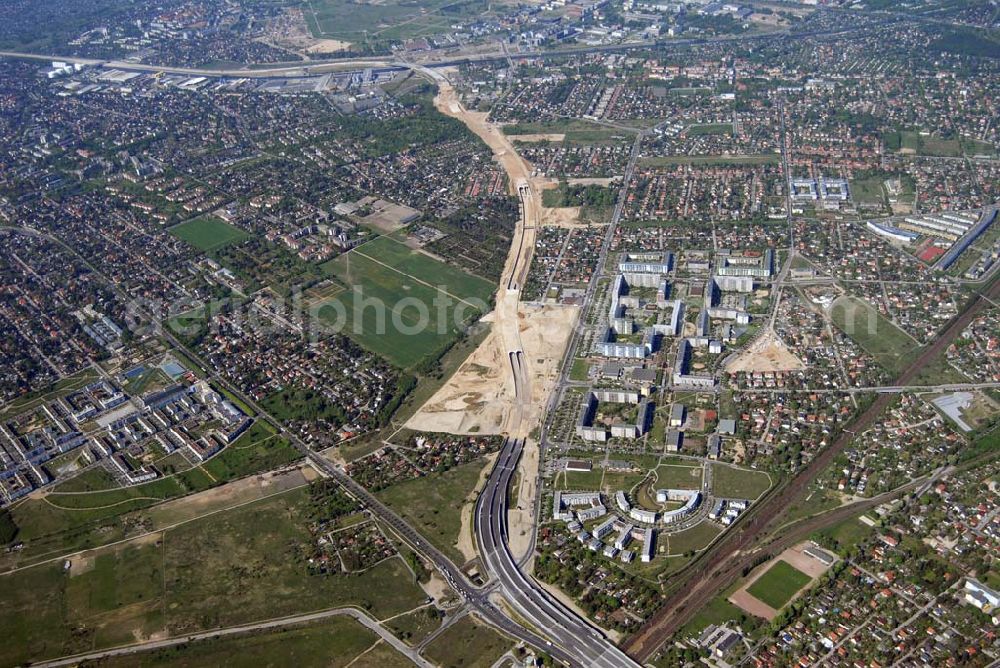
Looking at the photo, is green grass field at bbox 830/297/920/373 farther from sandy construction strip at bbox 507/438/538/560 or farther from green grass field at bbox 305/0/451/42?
green grass field at bbox 305/0/451/42

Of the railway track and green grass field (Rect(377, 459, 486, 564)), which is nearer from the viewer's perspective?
the railway track

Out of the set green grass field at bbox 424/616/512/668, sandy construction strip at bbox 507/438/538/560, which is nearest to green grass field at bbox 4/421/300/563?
sandy construction strip at bbox 507/438/538/560

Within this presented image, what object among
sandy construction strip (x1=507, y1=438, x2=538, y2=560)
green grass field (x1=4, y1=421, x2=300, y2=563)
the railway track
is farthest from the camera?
green grass field (x1=4, y1=421, x2=300, y2=563)

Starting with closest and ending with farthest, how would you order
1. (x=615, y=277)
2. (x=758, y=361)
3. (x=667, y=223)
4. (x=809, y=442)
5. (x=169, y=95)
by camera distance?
(x=809, y=442) → (x=758, y=361) → (x=615, y=277) → (x=667, y=223) → (x=169, y=95)

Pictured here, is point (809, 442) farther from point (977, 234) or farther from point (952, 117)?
point (952, 117)

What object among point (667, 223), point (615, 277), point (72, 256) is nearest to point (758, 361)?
point (615, 277)

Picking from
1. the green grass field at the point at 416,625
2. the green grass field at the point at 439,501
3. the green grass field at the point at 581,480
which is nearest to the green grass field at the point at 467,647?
the green grass field at the point at 416,625

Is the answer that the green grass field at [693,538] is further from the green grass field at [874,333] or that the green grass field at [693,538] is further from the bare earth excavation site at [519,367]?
the green grass field at [874,333]
